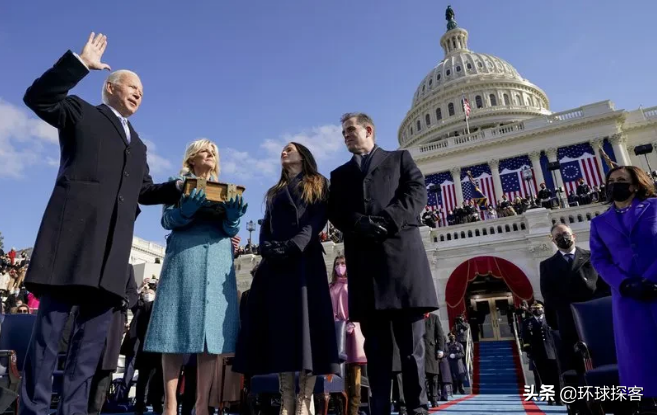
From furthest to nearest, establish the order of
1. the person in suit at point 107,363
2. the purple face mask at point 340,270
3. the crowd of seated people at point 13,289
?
the crowd of seated people at point 13,289 → the purple face mask at point 340,270 → the person in suit at point 107,363

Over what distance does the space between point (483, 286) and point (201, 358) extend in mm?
21126

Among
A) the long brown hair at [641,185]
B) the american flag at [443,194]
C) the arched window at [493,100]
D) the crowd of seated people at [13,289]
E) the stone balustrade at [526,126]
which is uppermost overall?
the arched window at [493,100]

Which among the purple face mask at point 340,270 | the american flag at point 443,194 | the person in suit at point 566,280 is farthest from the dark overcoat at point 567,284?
the american flag at point 443,194

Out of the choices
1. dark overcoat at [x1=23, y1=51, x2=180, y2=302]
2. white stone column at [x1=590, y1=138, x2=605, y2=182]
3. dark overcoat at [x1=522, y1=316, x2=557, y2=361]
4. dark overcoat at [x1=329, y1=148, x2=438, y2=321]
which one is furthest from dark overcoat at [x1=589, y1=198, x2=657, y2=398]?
white stone column at [x1=590, y1=138, x2=605, y2=182]

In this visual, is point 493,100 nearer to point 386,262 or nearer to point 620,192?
point 620,192

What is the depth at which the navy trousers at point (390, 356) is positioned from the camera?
2.72 meters

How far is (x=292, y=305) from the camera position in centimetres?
305

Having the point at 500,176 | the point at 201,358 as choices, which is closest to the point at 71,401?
the point at 201,358

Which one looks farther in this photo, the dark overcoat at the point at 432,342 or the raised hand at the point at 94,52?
the dark overcoat at the point at 432,342

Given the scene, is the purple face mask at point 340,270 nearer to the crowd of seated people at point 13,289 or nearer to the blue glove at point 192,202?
the blue glove at point 192,202

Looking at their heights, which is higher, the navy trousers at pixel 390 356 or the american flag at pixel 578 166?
the american flag at pixel 578 166

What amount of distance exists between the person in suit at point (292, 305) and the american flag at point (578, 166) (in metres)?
30.3

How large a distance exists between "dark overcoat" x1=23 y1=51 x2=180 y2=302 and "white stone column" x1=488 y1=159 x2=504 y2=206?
31.5 meters

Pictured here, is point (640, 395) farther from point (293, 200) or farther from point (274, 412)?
point (274, 412)
